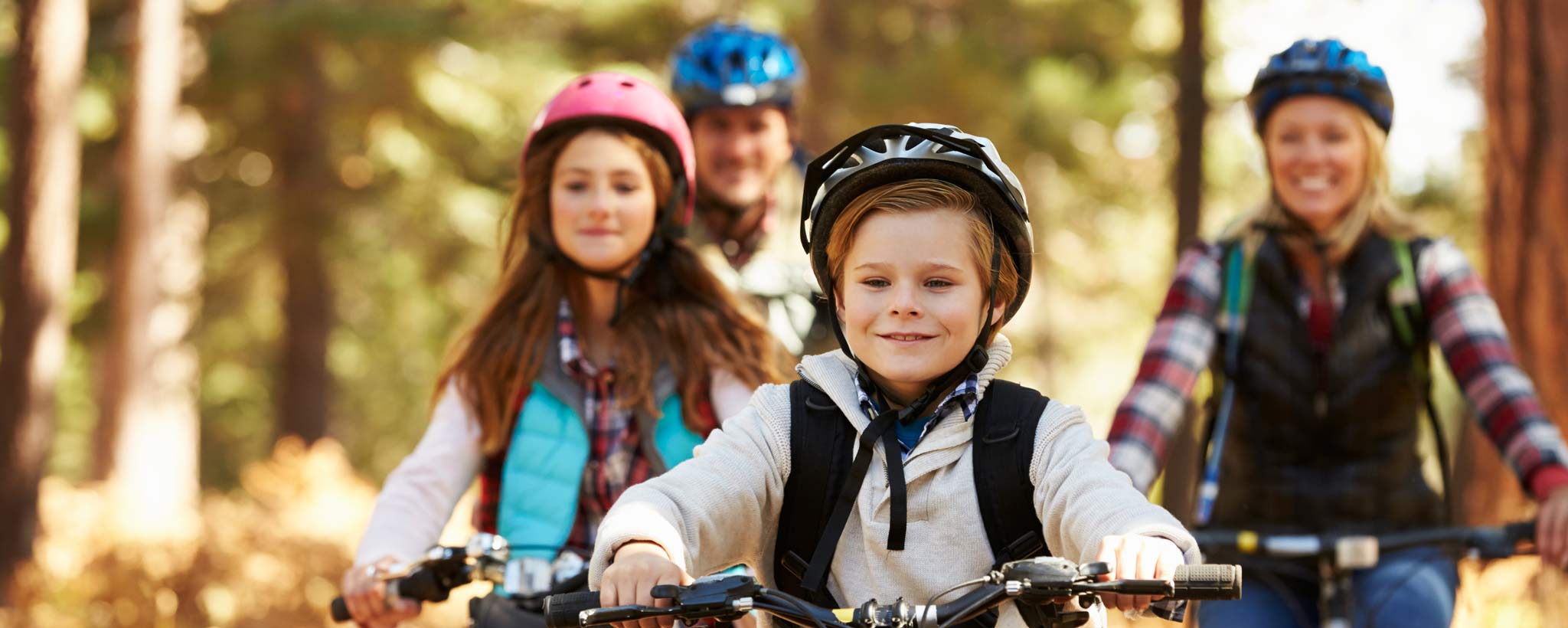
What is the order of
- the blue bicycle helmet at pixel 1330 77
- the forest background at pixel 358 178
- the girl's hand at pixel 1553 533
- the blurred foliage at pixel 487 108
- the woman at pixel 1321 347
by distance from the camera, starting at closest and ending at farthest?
the girl's hand at pixel 1553 533 < the woman at pixel 1321 347 < the blue bicycle helmet at pixel 1330 77 < the forest background at pixel 358 178 < the blurred foliage at pixel 487 108

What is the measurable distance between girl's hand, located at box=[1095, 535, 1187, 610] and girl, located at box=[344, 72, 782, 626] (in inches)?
74.0

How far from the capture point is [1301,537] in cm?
432

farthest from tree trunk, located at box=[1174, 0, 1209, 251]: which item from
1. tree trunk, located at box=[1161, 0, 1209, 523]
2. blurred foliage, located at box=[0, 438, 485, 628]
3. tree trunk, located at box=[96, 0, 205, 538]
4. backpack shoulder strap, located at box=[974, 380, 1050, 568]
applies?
tree trunk, located at box=[96, 0, 205, 538]

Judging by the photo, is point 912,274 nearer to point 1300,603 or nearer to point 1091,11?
point 1300,603

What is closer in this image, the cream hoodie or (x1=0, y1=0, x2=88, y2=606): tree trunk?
the cream hoodie

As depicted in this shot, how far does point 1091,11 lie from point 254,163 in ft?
37.9

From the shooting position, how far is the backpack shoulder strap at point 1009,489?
3082 mm

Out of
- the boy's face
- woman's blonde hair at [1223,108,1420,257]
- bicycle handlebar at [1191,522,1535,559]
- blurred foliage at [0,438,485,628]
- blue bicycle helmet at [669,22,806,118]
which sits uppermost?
blue bicycle helmet at [669,22,806,118]

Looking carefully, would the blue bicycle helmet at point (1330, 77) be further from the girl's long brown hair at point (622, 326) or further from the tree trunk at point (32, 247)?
the tree trunk at point (32, 247)

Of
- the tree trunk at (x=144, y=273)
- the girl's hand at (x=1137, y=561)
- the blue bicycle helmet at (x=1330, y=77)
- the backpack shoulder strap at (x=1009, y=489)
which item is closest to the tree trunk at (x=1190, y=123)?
the blue bicycle helmet at (x=1330, y=77)

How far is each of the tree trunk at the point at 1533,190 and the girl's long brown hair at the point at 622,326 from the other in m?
4.85

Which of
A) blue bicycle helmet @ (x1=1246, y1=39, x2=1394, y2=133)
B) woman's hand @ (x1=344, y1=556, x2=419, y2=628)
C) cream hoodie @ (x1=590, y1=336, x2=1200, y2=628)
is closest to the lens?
cream hoodie @ (x1=590, y1=336, x2=1200, y2=628)

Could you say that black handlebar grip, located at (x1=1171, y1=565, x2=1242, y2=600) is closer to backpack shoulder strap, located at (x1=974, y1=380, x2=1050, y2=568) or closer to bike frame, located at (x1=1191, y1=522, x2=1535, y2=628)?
backpack shoulder strap, located at (x1=974, y1=380, x2=1050, y2=568)

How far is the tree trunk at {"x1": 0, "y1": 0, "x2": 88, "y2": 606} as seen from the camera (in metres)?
13.2
